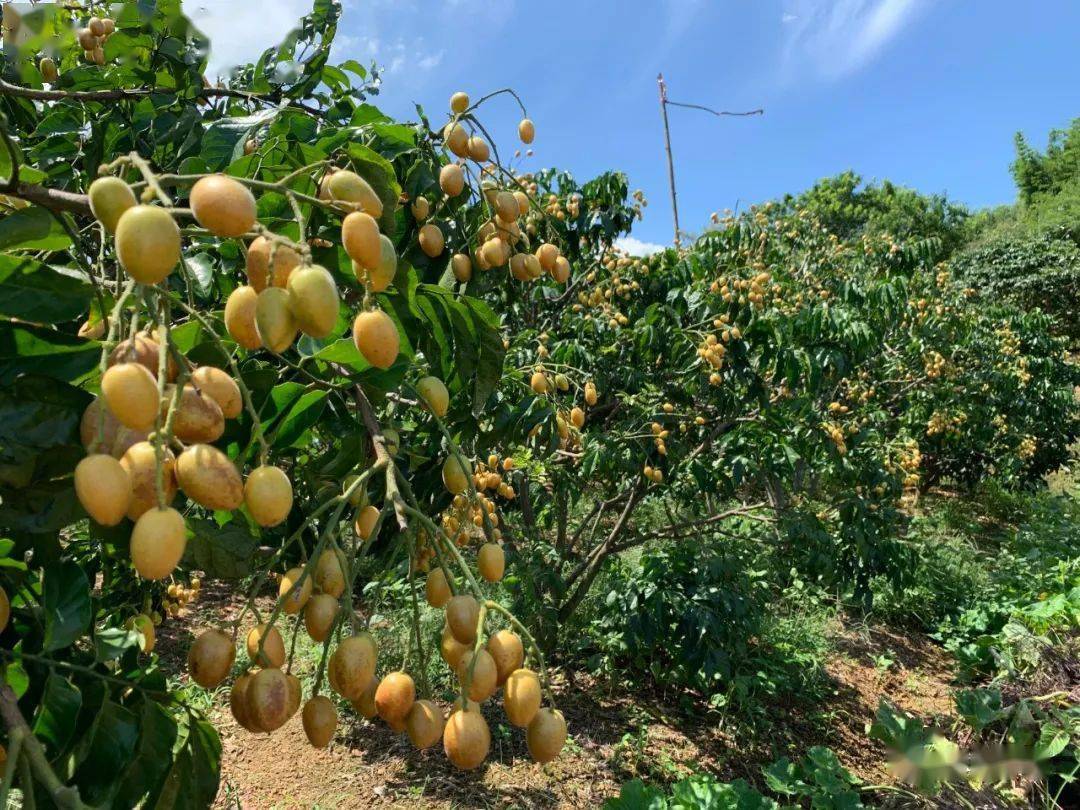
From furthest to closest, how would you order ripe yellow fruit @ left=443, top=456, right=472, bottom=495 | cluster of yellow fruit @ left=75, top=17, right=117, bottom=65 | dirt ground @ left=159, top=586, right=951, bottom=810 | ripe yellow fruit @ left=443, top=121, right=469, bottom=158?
dirt ground @ left=159, top=586, right=951, bottom=810
cluster of yellow fruit @ left=75, top=17, right=117, bottom=65
ripe yellow fruit @ left=443, top=121, right=469, bottom=158
ripe yellow fruit @ left=443, top=456, right=472, bottom=495

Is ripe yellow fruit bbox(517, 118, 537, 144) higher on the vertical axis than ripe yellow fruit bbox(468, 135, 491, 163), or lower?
higher

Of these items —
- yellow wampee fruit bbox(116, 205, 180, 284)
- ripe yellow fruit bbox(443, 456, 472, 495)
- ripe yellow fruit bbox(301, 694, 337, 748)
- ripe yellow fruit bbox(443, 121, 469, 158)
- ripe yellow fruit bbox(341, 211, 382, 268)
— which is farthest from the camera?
ripe yellow fruit bbox(443, 121, 469, 158)

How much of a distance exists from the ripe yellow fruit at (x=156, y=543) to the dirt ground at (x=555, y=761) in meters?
2.77

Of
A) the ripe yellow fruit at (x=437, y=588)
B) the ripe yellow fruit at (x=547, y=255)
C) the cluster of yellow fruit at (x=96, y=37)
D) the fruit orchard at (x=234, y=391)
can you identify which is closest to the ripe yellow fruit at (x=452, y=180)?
the fruit orchard at (x=234, y=391)

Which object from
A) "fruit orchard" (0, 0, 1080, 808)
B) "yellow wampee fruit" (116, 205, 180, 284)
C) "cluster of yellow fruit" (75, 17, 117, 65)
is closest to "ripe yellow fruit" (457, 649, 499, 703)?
"fruit orchard" (0, 0, 1080, 808)

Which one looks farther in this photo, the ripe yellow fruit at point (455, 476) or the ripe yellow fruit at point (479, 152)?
the ripe yellow fruit at point (479, 152)

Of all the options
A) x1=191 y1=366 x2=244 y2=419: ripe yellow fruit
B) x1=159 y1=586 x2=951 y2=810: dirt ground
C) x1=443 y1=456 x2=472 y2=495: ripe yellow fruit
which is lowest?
x1=159 y1=586 x2=951 y2=810: dirt ground

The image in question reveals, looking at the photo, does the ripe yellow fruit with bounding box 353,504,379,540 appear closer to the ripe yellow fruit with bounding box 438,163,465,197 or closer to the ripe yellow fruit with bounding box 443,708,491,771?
the ripe yellow fruit with bounding box 443,708,491,771

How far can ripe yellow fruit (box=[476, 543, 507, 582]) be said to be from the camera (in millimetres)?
714

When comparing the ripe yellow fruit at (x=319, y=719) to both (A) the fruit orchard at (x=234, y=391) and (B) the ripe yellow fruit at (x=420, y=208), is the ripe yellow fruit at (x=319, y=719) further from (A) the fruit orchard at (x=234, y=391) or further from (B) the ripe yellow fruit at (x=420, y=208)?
(B) the ripe yellow fruit at (x=420, y=208)

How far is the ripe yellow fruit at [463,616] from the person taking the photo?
1.99 ft

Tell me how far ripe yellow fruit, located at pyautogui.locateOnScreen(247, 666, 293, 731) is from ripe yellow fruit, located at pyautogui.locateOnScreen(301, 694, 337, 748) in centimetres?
6

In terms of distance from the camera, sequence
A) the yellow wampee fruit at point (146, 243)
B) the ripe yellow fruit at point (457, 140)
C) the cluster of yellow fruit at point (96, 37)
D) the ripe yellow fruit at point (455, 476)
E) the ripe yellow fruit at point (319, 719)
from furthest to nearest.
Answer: the cluster of yellow fruit at point (96, 37), the ripe yellow fruit at point (457, 140), the ripe yellow fruit at point (455, 476), the ripe yellow fruit at point (319, 719), the yellow wampee fruit at point (146, 243)

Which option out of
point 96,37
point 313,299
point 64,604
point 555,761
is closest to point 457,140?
point 313,299
